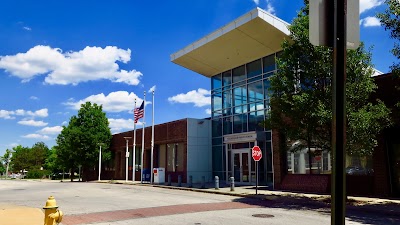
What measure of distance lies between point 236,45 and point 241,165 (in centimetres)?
888

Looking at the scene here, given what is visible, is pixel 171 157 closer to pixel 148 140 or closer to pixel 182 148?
pixel 182 148

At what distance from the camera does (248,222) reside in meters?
10.7

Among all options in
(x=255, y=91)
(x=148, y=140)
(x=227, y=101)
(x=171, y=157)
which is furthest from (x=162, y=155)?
(x=255, y=91)

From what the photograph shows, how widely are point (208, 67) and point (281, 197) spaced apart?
16.3 metres

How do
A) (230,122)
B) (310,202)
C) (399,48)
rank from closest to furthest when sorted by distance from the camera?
(399,48) → (310,202) → (230,122)

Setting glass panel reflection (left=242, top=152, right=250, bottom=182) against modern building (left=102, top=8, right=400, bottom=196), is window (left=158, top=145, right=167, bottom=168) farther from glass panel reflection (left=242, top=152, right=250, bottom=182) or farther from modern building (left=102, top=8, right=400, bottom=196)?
glass panel reflection (left=242, top=152, right=250, bottom=182)

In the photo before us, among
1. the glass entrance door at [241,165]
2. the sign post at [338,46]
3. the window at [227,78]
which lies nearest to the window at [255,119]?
the glass entrance door at [241,165]

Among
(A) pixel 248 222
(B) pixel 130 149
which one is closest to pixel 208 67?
(B) pixel 130 149

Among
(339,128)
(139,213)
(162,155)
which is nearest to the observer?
(339,128)

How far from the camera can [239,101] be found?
3025 cm

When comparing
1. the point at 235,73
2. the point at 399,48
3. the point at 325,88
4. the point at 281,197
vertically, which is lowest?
the point at 281,197

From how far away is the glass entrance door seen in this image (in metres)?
27.5

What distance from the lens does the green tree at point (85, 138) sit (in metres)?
44.6

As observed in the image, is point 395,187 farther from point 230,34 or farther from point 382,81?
point 230,34
